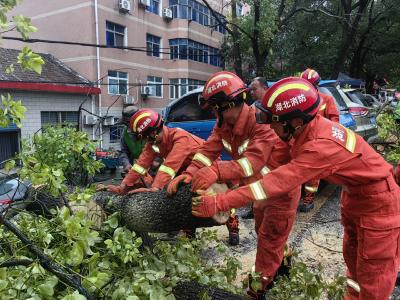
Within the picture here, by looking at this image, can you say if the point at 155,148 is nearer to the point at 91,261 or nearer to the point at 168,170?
the point at 168,170

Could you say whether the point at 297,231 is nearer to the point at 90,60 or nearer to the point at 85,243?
the point at 85,243

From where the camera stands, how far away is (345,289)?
2543 mm

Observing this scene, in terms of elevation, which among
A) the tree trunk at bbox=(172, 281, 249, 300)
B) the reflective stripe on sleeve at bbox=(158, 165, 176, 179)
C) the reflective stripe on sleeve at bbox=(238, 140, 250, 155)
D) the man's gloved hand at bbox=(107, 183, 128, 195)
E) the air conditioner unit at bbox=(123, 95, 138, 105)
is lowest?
the tree trunk at bbox=(172, 281, 249, 300)

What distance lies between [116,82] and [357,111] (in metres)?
14.6

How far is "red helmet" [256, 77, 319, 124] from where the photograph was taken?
220cm

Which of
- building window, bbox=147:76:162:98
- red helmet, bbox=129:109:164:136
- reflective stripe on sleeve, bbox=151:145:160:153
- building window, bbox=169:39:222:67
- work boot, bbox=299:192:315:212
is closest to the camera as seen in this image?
red helmet, bbox=129:109:164:136

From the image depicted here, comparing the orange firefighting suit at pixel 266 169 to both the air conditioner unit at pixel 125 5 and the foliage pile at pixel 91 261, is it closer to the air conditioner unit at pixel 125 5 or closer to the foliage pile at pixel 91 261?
the foliage pile at pixel 91 261

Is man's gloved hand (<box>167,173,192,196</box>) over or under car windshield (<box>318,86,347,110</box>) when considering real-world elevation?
under

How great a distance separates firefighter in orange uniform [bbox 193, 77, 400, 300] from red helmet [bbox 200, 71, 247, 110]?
0.56m

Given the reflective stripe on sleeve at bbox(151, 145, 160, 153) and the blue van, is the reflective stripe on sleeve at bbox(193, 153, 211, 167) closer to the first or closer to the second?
the reflective stripe on sleeve at bbox(151, 145, 160, 153)

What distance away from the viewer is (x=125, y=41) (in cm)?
1953

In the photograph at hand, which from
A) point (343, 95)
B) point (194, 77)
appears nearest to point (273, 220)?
point (343, 95)

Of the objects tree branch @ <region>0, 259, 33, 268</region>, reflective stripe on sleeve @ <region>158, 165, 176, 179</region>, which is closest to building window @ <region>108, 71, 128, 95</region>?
reflective stripe on sleeve @ <region>158, 165, 176, 179</region>

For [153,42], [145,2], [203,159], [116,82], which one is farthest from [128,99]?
[203,159]
